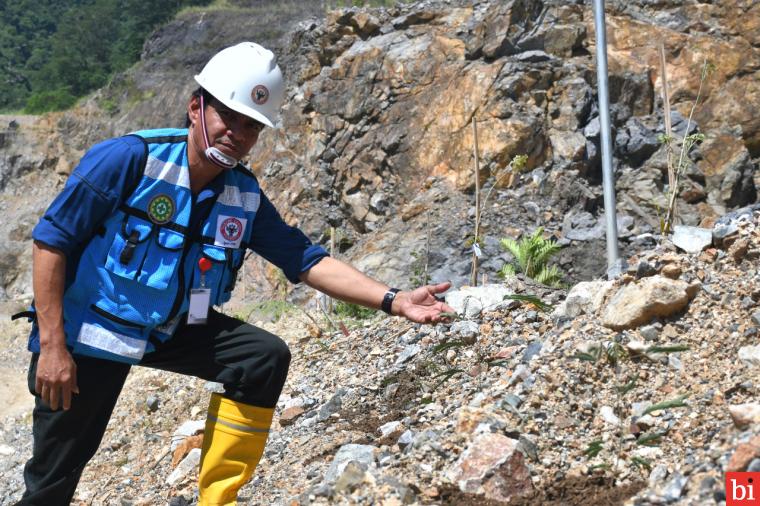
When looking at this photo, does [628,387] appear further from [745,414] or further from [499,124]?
[499,124]

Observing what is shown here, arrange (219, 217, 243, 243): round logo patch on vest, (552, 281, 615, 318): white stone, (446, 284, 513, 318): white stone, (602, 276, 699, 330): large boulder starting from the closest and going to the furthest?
(219, 217, 243, 243): round logo patch on vest → (602, 276, 699, 330): large boulder → (552, 281, 615, 318): white stone → (446, 284, 513, 318): white stone

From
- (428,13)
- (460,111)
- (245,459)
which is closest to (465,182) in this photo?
(460,111)

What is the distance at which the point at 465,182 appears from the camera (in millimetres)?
10148

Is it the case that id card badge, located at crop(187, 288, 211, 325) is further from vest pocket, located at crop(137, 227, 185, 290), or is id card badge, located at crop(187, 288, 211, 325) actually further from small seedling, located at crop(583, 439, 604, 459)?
small seedling, located at crop(583, 439, 604, 459)

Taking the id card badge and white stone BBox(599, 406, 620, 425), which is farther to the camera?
white stone BBox(599, 406, 620, 425)

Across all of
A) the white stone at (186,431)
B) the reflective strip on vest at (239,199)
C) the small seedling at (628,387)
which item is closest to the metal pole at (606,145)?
the small seedling at (628,387)

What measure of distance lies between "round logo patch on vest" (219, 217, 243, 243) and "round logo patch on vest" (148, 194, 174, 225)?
212mm

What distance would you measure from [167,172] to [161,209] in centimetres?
13

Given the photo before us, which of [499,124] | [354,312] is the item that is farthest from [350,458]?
[499,124]

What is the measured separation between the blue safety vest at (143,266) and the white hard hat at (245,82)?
0.20 meters

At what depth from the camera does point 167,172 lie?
2.78 m

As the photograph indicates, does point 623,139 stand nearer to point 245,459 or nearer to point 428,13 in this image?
point 428,13

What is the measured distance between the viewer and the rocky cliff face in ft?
31.3

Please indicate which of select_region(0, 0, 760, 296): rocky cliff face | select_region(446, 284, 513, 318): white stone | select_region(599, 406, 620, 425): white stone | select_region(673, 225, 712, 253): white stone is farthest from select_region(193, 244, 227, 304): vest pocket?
select_region(0, 0, 760, 296): rocky cliff face
